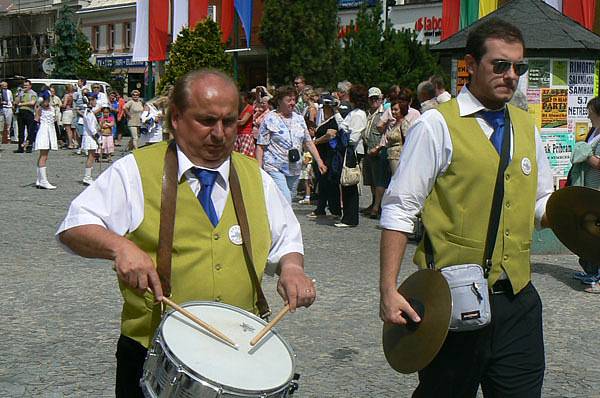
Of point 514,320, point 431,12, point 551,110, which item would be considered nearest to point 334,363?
point 514,320

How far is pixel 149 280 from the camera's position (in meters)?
2.78

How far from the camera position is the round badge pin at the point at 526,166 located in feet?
11.7

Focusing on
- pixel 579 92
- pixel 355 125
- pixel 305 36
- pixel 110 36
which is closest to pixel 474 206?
pixel 579 92

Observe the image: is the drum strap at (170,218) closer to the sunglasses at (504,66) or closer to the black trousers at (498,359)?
the black trousers at (498,359)

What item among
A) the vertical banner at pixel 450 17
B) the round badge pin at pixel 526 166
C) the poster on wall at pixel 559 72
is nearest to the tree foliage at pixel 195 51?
the vertical banner at pixel 450 17

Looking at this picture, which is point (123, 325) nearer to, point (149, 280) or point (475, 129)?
point (149, 280)

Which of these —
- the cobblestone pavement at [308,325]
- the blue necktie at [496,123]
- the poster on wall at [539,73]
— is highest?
the poster on wall at [539,73]

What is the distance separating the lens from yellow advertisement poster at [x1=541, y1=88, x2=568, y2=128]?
10.4 metres

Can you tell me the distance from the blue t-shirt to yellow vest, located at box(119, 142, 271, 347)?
746 cm

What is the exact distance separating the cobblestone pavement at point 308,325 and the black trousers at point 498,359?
1823mm

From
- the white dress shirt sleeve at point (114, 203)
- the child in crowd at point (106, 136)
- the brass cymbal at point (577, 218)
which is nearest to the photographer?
the white dress shirt sleeve at point (114, 203)

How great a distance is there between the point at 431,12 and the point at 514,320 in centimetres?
3237

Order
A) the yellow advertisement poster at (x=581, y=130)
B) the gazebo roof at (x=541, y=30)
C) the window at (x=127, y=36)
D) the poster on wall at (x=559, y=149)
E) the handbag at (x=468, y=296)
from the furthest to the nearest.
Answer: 1. the window at (x=127, y=36)
2. the yellow advertisement poster at (x=581, y=130)
3. the poster on wall at (x=559, y=149)
4. the gazebo roof at (x=541, y=30)
5. the handbag at (x=468, y=296)

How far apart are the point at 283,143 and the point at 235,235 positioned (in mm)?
7561
